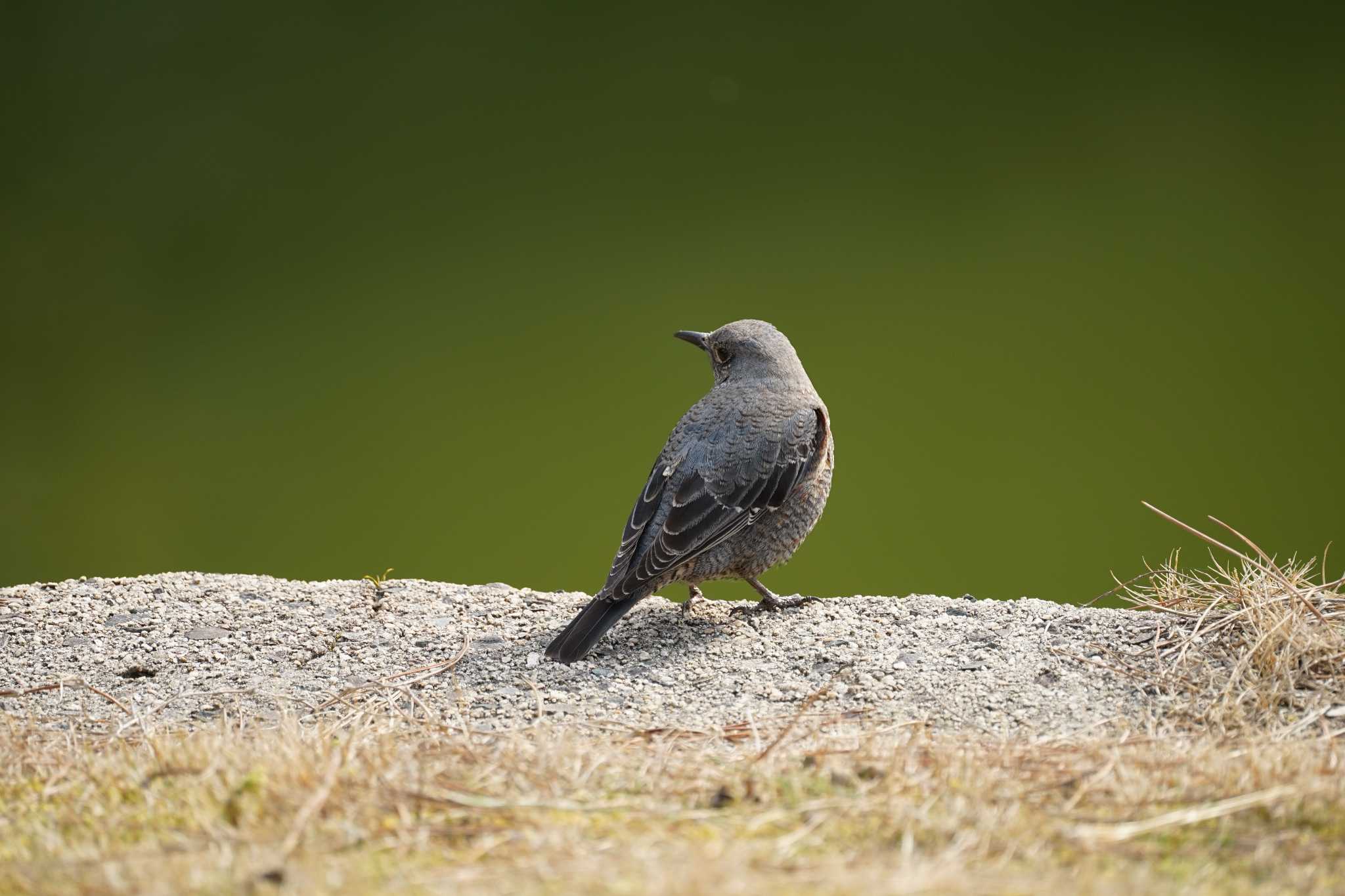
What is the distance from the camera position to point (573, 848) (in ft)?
7.07

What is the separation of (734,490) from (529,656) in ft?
3.30

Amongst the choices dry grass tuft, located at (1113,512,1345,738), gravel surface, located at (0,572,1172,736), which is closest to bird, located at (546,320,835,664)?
gravel surface, located at (0,572,1172,736)

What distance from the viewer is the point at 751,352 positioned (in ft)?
16.7

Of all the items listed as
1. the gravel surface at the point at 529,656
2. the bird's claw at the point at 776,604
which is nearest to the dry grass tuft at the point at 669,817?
the gravel surface at the point at 529,656

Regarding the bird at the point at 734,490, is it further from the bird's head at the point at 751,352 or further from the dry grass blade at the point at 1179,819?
the dry grass blade at the point at 1179,819

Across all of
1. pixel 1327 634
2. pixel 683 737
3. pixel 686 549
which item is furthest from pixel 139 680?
pixel 1327 634

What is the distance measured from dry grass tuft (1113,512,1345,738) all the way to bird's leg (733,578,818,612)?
4.10ft

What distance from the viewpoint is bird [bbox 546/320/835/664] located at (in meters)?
4.44

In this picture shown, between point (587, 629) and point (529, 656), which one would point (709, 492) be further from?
point (529, 656)

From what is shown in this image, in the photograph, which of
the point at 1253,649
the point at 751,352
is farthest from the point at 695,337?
the point at 1253,649

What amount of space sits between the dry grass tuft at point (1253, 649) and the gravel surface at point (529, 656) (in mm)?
143

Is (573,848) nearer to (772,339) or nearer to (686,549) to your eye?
(686,549)

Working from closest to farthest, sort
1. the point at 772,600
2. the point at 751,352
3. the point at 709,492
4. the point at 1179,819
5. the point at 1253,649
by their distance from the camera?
the point at 1179,819
the point at 1253,649
the point at 709,492
the point at 772,600
the point at 751,352

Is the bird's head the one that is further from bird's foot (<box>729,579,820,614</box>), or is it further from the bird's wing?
bird's foot (<box>729,579,820,614</box>)
